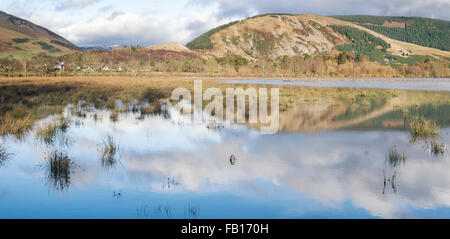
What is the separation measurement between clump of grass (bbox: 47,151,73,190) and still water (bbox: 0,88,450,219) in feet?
0.25

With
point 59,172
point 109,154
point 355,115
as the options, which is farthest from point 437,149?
point 59,172

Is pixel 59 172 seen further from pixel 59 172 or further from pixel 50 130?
pixel 50 130

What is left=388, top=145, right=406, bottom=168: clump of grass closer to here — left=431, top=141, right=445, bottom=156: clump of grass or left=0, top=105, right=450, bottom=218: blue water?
left=0, top=105, right=450, bottom=218: blue water

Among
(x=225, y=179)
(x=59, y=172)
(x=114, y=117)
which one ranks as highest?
(x=114, y=117)

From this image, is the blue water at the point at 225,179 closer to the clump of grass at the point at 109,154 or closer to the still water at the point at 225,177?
the still water at the point at 225,177

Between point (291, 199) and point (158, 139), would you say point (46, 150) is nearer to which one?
point (158, 139)

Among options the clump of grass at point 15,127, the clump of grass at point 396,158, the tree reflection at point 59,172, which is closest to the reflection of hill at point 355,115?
the clump of grass at point 396,158

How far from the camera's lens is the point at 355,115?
25.3 metres

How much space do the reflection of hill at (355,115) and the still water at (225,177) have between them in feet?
9.06

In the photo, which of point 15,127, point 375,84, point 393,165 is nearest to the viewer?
point 393,165

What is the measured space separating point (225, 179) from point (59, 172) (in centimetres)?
456

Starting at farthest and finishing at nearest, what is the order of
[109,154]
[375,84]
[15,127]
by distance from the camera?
[375,84] < [15,127] < [109,154]

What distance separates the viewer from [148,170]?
37.6 ft
